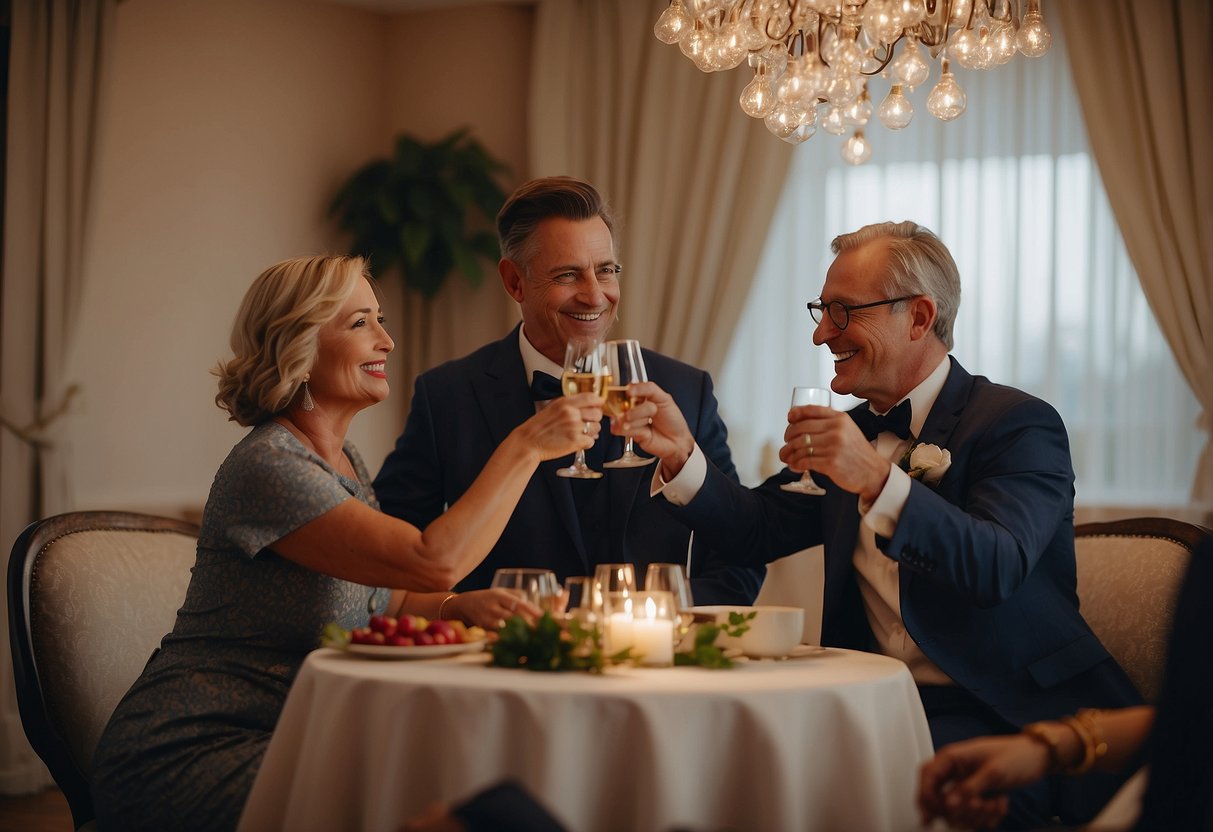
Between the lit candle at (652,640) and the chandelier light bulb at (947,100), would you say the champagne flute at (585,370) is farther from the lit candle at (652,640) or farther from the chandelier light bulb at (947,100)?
the chandelier light bulb at (947,100)

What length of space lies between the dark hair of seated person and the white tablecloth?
449 millimetres

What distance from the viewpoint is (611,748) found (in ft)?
6.20

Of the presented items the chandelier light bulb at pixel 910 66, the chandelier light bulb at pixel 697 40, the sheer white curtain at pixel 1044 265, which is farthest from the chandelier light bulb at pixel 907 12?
the sheer white curtain at pixel 1044 265

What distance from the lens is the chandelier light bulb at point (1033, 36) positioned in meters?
3.01

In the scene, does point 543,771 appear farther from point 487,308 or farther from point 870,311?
point 487,308

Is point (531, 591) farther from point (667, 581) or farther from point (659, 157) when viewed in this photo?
point (659, 157)

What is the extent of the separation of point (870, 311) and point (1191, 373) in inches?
123

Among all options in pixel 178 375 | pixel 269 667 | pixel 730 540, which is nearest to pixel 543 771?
pixel 269 667

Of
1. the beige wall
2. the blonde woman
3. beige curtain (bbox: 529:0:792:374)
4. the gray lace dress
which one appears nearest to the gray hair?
the blonde woman

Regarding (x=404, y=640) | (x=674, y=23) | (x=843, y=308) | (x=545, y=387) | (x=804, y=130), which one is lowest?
(x=404, y=640)

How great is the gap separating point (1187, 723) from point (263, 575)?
1763 mm

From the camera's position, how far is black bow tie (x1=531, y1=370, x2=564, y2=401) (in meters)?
3.34

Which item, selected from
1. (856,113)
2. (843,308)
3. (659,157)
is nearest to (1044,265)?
(659,157)

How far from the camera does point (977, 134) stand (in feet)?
19.2
